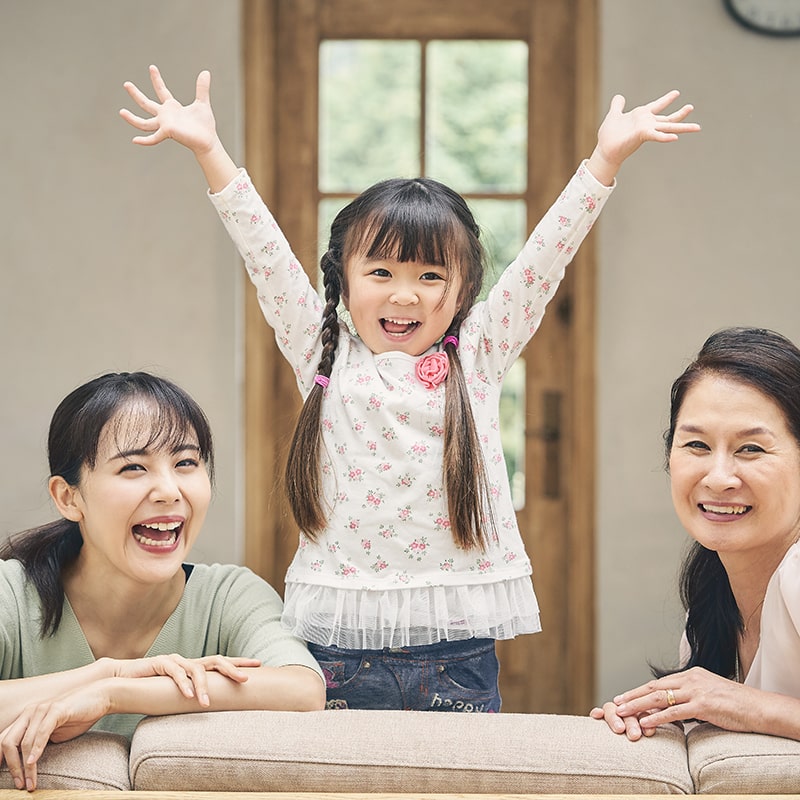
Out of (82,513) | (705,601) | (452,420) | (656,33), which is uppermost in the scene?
(656,33)

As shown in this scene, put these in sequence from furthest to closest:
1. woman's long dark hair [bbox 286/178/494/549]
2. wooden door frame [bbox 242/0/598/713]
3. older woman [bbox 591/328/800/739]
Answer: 1. wooden door frame [bbox 242/0/598/713]
2. woman's long dark hair [bbox 286/178/494/549]
3. older woman [bbox 591/328/800/739]

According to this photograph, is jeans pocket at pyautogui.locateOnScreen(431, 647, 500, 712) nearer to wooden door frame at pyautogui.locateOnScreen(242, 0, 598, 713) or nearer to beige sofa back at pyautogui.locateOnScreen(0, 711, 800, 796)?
beige sofa back at pyautogui.locateOnScreen(0, 711, 800, 796)

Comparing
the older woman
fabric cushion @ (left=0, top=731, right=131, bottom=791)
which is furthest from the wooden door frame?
fabric cushion @ (left=0, top=731, right=131, bottom=791)

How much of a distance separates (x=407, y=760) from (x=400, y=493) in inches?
20.4

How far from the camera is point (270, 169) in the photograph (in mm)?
3273

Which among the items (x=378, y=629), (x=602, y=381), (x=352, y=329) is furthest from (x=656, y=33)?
(x=378, y=629)

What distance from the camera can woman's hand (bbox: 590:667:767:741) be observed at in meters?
1.39

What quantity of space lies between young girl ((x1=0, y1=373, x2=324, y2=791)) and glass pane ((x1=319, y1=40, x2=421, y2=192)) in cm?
178

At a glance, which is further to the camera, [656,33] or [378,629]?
[656,33]

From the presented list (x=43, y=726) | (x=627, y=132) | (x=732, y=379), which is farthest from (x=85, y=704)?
(x=627, y=132)

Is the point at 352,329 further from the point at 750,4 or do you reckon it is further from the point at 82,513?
the point at 750,4

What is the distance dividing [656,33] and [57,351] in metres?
2.01

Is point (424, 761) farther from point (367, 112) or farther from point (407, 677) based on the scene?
point (367, 112)

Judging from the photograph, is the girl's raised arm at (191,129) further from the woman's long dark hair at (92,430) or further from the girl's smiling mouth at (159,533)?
the girl's smiling mouth at (159,533)
